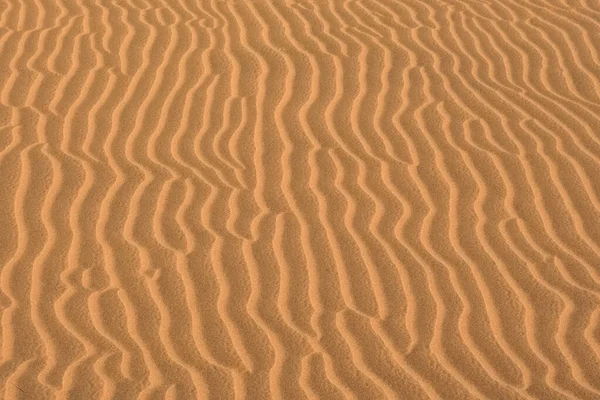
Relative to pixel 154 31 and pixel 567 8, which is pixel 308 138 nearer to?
pixel 154 31

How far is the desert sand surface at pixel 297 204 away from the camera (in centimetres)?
458

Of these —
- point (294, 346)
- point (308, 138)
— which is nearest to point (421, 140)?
point (308, 138)

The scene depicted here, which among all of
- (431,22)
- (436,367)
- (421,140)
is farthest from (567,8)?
(436,367)

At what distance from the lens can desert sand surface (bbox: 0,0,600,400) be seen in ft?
15.0

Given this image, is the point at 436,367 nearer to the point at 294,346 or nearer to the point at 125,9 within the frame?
the point at 294,346

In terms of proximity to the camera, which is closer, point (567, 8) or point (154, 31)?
point (154, 31)

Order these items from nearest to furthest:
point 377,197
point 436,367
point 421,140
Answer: point 436,367
point 377,197
point 421,140

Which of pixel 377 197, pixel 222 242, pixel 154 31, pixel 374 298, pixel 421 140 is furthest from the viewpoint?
pixel 154 31

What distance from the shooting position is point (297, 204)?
577 centimetres

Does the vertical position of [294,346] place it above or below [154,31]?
above

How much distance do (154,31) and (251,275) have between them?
137 inches

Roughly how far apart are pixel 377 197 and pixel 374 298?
0.98m

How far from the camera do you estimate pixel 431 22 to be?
8.40 metres

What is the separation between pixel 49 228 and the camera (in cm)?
549
